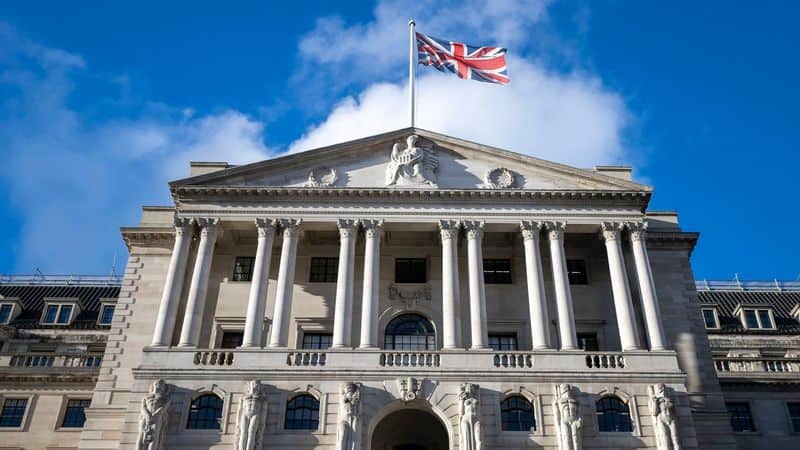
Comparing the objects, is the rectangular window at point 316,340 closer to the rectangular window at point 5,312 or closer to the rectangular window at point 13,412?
the rectangular window at point 13,412

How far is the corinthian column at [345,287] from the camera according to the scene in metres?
37.5

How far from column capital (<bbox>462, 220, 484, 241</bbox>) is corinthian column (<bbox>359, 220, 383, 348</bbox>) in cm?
495

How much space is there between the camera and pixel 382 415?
1387 inches

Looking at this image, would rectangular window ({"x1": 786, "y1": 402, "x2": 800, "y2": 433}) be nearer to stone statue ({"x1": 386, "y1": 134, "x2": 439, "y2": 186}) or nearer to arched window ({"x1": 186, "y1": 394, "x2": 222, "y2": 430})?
stone statue ({"x1": 386, "y1": 134, "x2": 439, "y2": 186})

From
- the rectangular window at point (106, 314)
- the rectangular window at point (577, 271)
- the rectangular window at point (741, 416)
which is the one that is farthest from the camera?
the rectangular window at point (106, 314)

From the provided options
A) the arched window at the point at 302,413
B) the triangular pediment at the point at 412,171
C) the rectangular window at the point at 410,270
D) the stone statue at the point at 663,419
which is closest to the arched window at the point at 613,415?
the stone statue at the point at 663,419

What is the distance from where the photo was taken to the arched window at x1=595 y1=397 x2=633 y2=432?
34656 mm

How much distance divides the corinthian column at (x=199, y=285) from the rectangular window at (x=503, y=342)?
1646 centimetres

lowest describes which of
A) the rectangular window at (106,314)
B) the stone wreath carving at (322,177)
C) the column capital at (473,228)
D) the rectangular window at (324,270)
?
the rectangular window at (324,270)

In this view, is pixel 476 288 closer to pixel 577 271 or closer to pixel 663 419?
pixel 577 271

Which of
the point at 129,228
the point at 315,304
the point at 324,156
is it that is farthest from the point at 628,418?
the point at 129,228

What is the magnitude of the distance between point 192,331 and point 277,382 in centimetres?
571

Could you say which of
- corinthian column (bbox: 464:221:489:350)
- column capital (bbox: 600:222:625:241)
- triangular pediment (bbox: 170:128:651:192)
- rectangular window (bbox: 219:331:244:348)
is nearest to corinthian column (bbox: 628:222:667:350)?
column capital (bbox: 600:222:625:241)

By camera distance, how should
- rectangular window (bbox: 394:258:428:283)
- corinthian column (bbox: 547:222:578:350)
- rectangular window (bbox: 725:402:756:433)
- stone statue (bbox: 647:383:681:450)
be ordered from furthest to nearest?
rectangular window (bbox: 725:402:756:433) < rectangular window (bbox: 394:258:428:283) < corinthian column (bbox: 547:222:578:350) < stone statue (bbox: 647:383:681:450)
